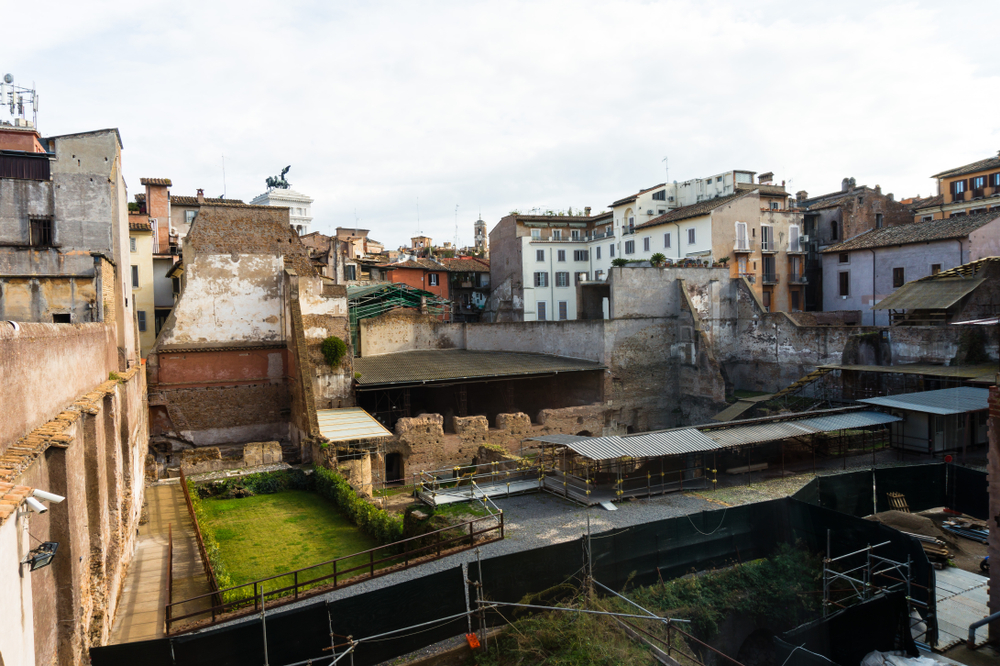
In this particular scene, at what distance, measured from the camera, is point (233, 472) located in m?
21.5

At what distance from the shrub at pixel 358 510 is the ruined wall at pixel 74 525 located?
5574mm

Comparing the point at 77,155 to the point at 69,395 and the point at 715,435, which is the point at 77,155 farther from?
the point at 715,435

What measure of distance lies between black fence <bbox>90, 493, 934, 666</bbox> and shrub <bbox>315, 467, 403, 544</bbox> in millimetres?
4798

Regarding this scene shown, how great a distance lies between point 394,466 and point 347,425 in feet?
7.92

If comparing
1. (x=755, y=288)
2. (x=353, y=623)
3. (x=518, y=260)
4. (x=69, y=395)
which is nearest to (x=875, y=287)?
(x=755, y=288)

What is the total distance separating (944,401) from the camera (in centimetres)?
1867

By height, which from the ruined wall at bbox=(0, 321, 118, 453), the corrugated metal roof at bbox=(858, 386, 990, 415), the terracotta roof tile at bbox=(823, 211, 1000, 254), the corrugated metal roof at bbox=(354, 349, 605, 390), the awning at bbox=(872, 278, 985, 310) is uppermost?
the terracotta roof tile at bbox=(823, 211, 1000, 254)

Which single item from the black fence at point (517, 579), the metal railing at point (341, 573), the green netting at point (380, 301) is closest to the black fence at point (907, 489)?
the black fence at point (517, 579)

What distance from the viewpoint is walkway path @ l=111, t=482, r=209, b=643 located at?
11.8m

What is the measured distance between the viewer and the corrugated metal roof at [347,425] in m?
21.3

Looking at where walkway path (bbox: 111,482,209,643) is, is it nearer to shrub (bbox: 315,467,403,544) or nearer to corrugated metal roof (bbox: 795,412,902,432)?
shrub (bbox: 315,467,403,544)

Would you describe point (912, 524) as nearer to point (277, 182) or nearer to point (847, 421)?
point (847, 421)

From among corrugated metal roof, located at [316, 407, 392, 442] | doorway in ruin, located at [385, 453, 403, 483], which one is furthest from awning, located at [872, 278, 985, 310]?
corrugated metal roof, located at [316, 407, 392, 442]

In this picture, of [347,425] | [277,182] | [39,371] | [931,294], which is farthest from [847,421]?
[277,182]
